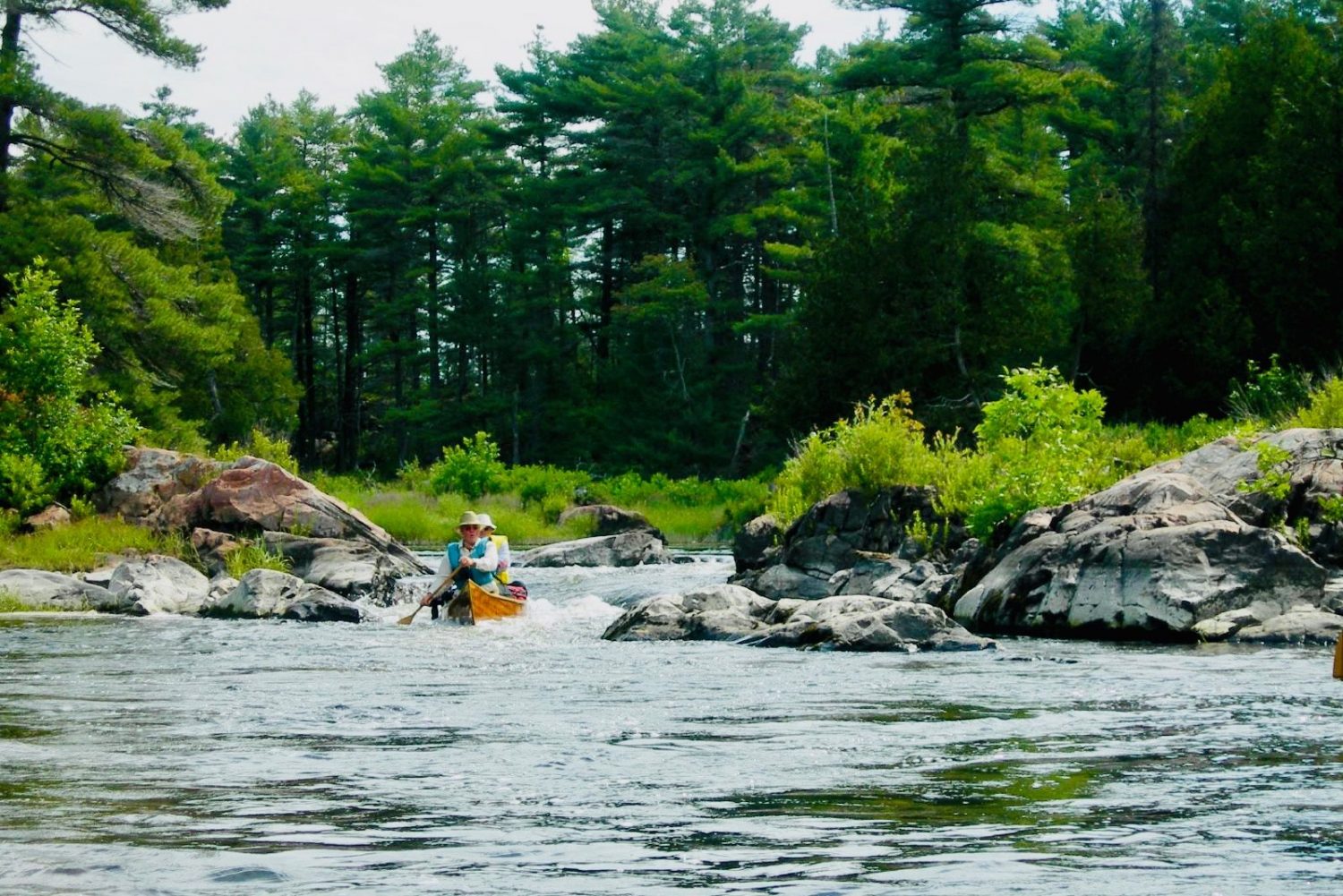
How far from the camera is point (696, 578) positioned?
22.7m

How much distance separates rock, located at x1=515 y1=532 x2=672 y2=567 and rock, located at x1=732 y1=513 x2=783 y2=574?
499cm

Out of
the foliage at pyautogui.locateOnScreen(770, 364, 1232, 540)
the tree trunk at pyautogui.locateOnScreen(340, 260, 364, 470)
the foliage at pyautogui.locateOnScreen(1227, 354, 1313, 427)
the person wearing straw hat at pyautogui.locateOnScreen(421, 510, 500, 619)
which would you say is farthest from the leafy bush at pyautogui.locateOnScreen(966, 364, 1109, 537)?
the tree trunk at pyautogui.locateOnScreen(340, 260, 364, 470)

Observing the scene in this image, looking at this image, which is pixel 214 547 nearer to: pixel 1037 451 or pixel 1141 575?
pixel 1037 451

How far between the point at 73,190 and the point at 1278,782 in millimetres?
42393

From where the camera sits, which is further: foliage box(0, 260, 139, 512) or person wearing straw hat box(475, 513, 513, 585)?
foliage box(0, 260, 139, 512)

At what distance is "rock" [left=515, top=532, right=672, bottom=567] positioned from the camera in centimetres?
2656

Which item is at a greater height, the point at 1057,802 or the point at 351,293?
the point at 351,293

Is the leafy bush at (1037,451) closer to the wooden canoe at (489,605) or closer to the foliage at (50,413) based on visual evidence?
the wooden canoe at (489,605)

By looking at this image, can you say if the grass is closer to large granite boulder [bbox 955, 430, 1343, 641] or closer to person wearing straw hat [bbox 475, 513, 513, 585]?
person wearing straw hat [bbox 475, 513, 513, 585]

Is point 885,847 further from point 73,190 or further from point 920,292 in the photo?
point 73,190

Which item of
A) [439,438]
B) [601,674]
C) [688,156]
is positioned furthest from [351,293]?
[601,674]

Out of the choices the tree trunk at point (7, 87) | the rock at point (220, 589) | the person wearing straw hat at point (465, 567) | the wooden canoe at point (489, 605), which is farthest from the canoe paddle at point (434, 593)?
the tree trunk at point (7, 87)

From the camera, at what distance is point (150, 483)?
79.4 ft

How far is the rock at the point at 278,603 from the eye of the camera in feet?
59.3
